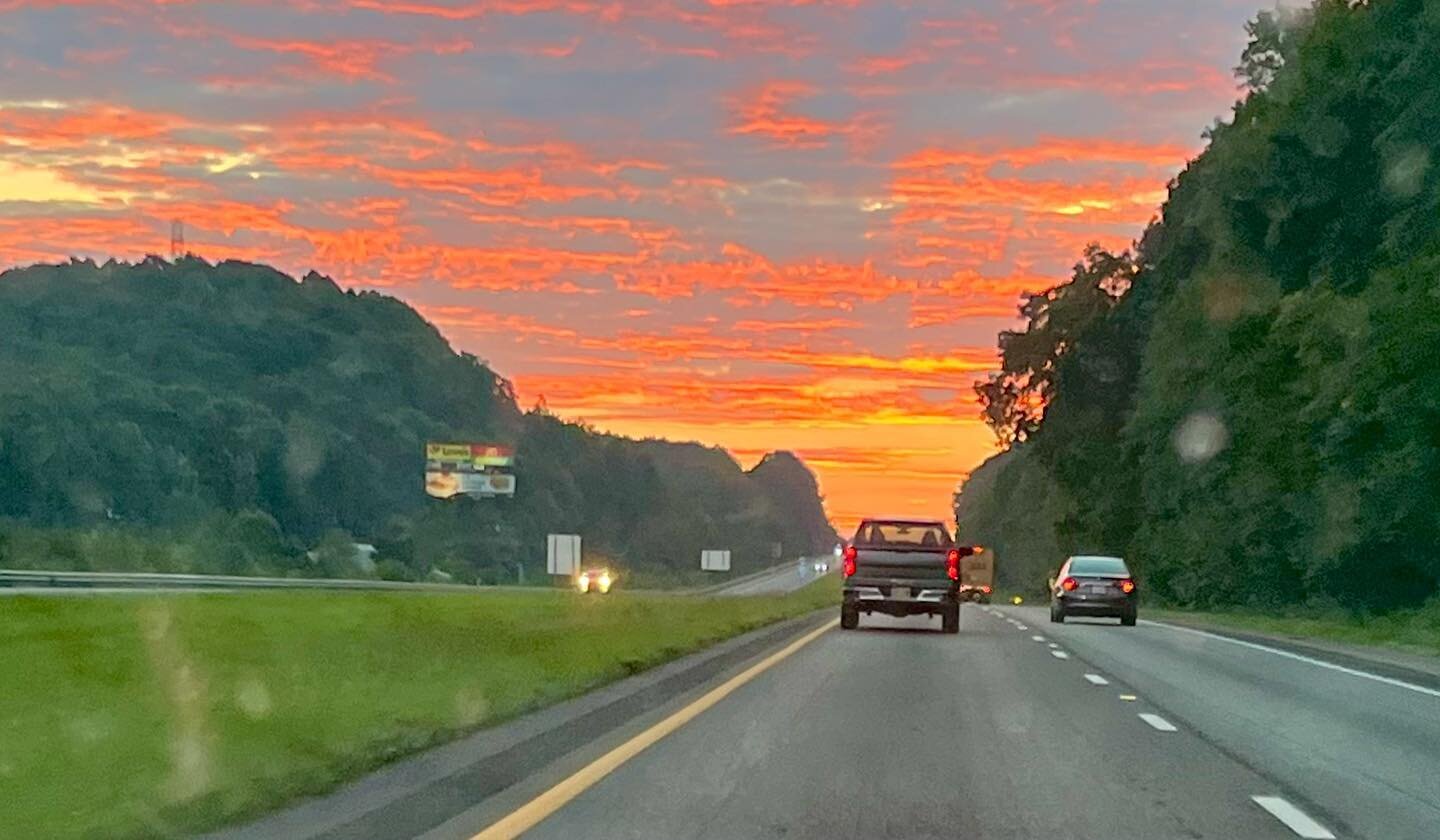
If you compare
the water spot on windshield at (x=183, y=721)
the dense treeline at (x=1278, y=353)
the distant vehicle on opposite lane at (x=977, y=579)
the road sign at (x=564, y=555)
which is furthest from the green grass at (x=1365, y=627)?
the distant vehicle on opposite lane at (x=977, y=579)

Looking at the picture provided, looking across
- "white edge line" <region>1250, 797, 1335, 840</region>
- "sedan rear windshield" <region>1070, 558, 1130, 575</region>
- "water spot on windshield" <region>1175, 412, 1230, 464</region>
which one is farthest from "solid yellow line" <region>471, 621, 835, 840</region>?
"water spot on windshield" <region>1175, 412, 1230, 464</region>

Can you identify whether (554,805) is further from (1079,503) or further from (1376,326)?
(1079,503)

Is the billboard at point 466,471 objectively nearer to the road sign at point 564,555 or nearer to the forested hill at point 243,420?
the forested hill at point 243,420

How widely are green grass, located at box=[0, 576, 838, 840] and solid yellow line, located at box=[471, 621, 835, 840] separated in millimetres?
1175

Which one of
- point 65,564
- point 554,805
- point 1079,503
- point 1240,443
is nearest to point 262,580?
point 65,564

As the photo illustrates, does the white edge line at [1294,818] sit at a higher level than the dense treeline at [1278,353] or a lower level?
lower

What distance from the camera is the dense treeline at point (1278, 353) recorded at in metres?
51.7

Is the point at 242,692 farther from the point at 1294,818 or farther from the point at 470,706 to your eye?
the point at 1294,818

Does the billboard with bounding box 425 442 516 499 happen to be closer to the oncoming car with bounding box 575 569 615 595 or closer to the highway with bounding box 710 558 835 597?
the highway with bounding box 710 558 835 597

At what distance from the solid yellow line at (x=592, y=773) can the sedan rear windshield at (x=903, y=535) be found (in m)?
15.1

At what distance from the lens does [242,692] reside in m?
18.0

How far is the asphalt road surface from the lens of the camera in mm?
11391

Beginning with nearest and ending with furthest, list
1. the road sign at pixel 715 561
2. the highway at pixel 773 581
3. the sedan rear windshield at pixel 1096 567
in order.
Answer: the sedan rear windshield at pixel 1096 567 < the highway at pixel 773 581 < the road sign at pixel 715 561

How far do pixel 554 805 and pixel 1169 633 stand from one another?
32728 mm
